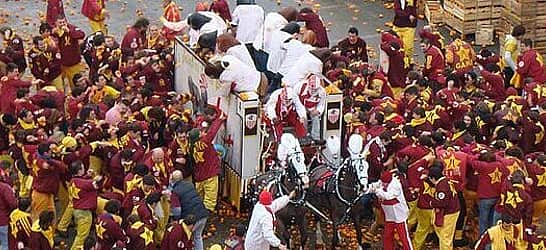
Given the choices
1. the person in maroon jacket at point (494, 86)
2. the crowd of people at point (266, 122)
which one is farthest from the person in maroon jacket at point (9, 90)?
the person in maroon jacket at point (494, 86)

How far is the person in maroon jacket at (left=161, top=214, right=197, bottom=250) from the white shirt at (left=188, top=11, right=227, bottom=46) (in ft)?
15.6

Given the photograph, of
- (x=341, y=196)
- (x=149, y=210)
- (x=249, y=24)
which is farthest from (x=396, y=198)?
(x=249, y=24)

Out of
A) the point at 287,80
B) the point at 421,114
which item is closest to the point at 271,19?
the point at 287,80

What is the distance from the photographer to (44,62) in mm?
19016

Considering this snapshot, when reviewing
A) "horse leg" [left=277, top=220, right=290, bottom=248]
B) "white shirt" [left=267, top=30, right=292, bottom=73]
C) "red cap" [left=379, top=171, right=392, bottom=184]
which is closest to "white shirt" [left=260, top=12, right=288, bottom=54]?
"white shirt" [left=267, top=30, right=292, bottom=73]

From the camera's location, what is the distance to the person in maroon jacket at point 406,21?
2109cm

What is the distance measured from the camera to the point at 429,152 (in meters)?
15.5

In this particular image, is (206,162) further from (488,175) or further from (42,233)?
(488,175)

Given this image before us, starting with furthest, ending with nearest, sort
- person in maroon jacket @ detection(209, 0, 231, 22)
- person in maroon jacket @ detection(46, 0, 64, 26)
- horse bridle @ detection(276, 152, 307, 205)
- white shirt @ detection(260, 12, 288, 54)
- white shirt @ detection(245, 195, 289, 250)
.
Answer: person in maroon jacket @ detection(46, 0, 64, 26) < person in maroon jacket @ detection(209, 0, 231, 22) < white shirt @ detection(260, 12, 288, 54) < horse bridle @ detection(276, 152, 307, 205) < white shirt @ detection(245, 195, 289, 250)

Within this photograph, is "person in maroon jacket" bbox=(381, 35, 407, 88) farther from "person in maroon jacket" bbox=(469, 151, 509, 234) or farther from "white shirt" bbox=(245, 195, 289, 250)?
"white shirt" bbox=(245, 195, 289, 250)

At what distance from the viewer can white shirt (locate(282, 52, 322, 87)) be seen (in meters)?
16.6

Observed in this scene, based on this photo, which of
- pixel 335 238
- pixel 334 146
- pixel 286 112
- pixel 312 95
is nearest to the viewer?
pixel 335 238

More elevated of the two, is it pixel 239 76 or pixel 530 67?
pixel 239 76

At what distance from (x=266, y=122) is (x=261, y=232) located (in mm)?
2466
